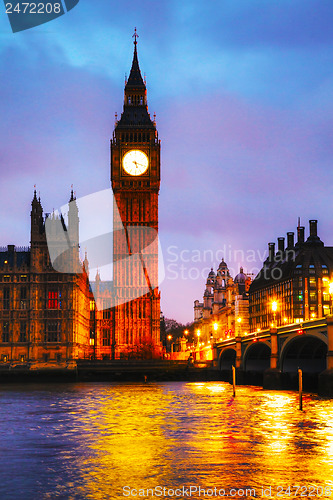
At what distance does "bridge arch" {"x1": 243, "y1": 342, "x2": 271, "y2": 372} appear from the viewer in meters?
99.1

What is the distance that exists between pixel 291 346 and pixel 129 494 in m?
65.2

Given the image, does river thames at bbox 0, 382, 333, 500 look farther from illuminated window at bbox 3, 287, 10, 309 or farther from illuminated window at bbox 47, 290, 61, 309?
illuminated window at bbox 3, 287, 10, 309

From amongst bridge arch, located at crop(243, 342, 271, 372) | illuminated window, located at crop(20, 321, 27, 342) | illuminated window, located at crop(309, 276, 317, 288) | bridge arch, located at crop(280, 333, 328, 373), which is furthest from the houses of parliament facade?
bridge arch, located at crop(280, 333, 328, 373)

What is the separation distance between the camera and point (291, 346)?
84062mm

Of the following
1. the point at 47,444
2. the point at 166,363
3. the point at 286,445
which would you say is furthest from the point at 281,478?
the point at 166,363

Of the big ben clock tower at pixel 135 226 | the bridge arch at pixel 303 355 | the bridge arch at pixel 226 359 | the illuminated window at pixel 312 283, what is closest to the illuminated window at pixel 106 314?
the big ben clock tower at pixel 135 226

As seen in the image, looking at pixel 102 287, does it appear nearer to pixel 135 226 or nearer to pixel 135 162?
pixel 135 226

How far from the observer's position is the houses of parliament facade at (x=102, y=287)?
133 meters

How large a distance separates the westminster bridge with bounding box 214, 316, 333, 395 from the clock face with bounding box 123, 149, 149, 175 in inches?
2678

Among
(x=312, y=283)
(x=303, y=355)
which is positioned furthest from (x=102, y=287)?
(x=303, y=355)

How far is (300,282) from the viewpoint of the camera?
474ft

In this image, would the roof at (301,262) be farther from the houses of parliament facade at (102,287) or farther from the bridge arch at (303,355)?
the bridge arch at (303,355)

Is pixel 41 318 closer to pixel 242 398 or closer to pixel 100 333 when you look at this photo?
pixel 100 333

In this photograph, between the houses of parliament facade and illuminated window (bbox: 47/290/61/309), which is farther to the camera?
illuminated window (bbox: 47/290/61/309)
